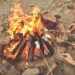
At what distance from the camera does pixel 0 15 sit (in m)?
5.33

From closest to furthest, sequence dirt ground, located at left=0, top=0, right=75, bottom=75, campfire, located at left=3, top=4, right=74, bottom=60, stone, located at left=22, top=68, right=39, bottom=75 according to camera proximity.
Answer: stone, located at left=22, top=68, right=39, bottom=75, campfire, located at left=3, top=4, right=74, bottom=60, dirt ground, located at left=0, top=0, right=75, bottom=75

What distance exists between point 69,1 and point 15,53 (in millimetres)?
→ 1882

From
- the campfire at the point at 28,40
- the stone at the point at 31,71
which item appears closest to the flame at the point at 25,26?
the campfire at the point at 28,40

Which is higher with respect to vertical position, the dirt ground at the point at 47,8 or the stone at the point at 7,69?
the dirt ground at the point at 47,8

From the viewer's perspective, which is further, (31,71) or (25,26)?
(25,26)

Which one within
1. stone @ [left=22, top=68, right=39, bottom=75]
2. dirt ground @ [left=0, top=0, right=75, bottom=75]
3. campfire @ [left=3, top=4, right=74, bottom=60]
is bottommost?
stone @ [left=22, top=68, right=39, bottom=75]

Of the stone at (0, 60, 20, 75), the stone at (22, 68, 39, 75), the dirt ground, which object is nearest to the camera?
the stone at (22, 68, 39, 75)

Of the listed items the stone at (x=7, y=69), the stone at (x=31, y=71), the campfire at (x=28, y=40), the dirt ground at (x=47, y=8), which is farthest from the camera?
the dirt ground at (x=47, y=8)

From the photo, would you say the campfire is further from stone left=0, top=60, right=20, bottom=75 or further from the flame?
stone left=0, top=60, right=20, bottom=75

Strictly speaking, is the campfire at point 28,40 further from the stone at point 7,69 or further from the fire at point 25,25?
the stone at point 7,69

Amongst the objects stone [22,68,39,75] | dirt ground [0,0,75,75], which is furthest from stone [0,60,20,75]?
dirt ground [0,0,75,75]

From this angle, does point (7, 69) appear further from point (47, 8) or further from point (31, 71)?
point (47, 8)

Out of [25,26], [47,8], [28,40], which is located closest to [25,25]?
[25,26]

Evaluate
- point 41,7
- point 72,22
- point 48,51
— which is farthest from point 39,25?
point 41,7
